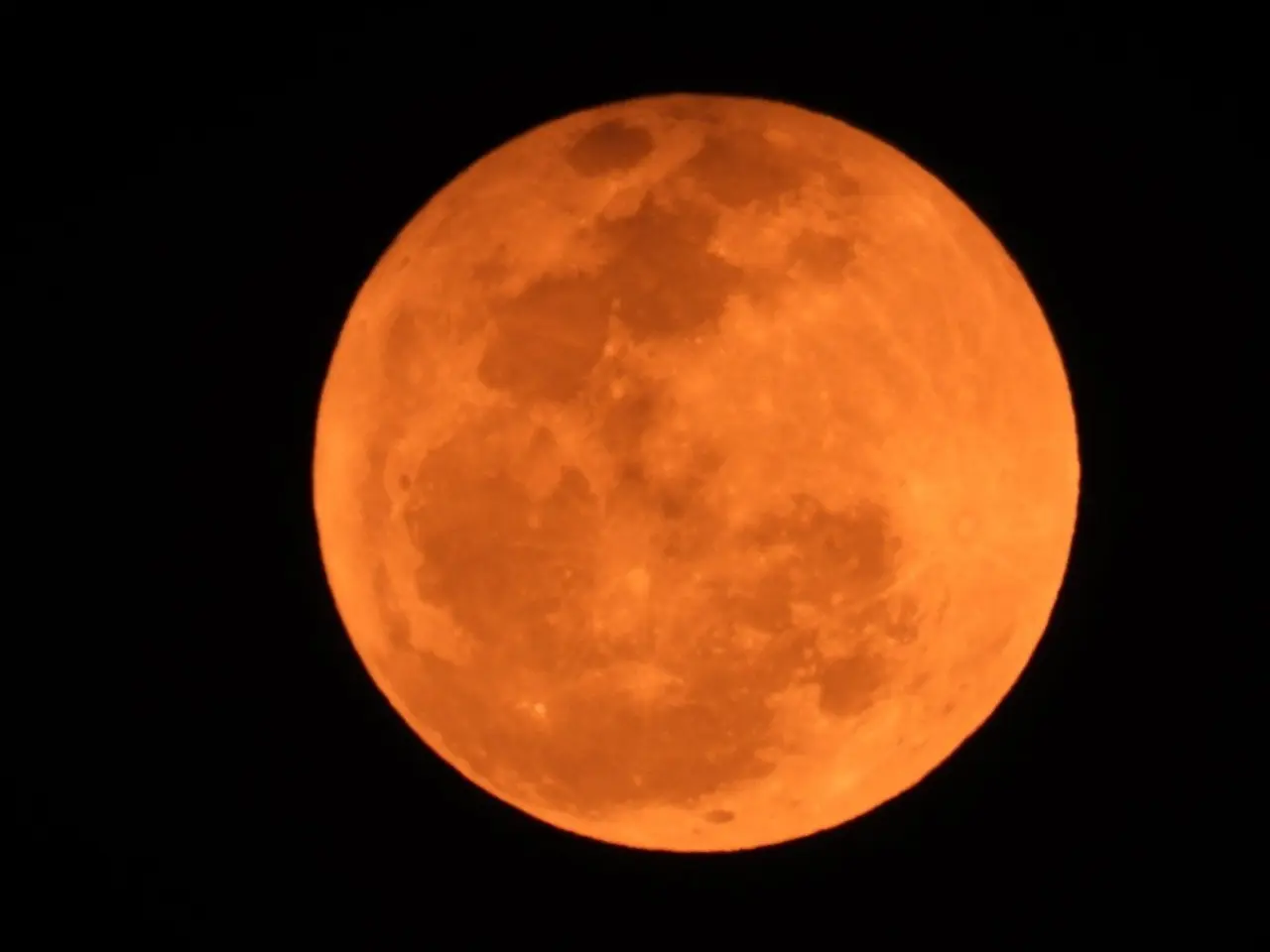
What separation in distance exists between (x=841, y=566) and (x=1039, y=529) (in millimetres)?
555

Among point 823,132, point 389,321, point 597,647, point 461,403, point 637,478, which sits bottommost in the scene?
point 597,647

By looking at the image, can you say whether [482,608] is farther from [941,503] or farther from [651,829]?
[941,503]

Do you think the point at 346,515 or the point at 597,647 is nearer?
the point at 597,647

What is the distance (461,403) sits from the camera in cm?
310

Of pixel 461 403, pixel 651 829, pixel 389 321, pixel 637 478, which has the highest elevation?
pixel 389 321

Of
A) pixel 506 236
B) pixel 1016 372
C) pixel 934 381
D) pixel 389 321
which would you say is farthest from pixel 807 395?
pixel 389 321

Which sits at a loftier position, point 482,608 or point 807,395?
point 807,395

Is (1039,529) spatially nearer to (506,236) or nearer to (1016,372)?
(1016,372)

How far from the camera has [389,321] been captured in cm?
331

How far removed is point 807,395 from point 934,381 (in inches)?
11.5

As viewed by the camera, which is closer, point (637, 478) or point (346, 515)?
point (637, 478)

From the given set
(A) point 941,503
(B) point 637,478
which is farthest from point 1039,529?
(B) point 637,478

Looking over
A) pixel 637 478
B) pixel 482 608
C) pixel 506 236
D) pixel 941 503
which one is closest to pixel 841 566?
pixel 941 503

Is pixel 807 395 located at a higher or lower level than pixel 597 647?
higher
